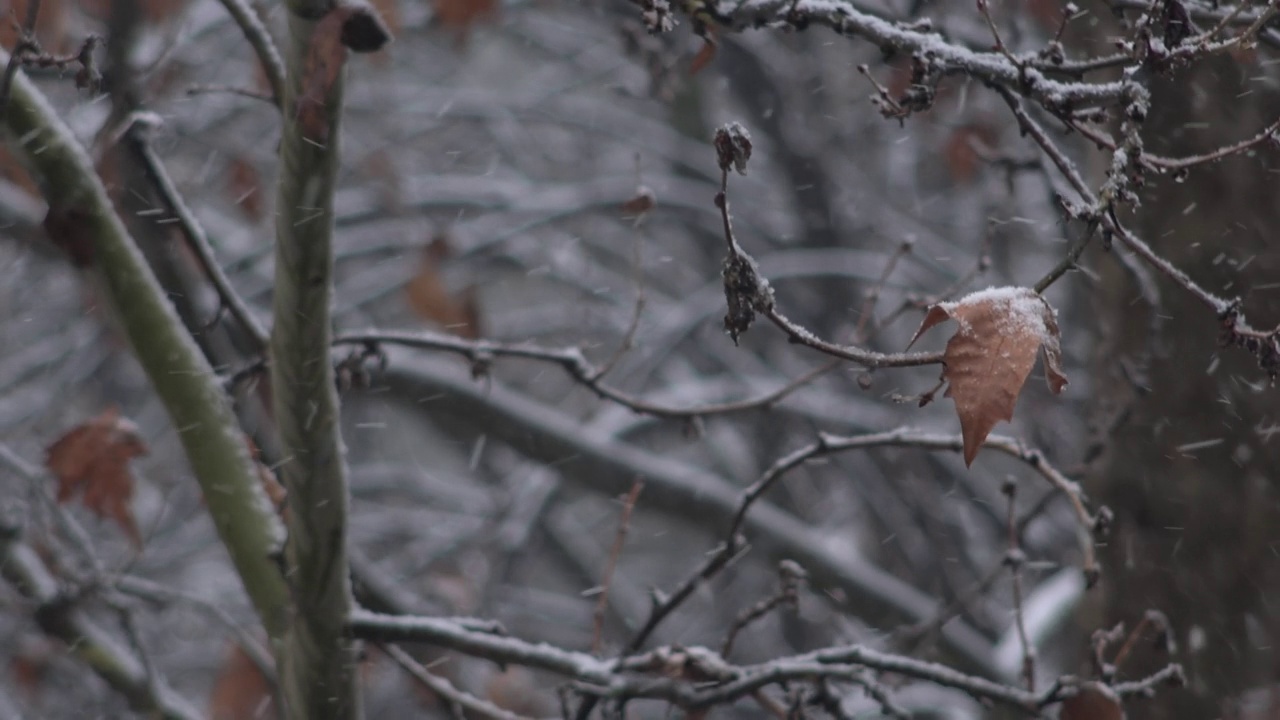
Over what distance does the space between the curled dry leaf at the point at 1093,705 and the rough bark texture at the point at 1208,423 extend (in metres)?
1.15

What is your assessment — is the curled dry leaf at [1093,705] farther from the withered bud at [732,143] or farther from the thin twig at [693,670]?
the withered bud at [732,143]

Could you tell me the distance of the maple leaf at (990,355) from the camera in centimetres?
115

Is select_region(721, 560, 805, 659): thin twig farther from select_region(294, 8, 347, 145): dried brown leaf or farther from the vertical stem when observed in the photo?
select_region(294, 8, 347, 145): dried brown leaf

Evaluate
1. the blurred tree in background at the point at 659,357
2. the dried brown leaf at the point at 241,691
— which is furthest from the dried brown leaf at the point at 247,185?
the dried brown leaf at the point at 241,691

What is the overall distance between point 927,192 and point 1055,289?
123 cm

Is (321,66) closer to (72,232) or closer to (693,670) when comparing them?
(72,232)

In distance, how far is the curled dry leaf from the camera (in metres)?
1.63

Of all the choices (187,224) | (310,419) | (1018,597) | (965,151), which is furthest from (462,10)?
(1018,597)

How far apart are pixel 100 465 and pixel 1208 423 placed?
104 inches

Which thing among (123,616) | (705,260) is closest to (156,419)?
(705,260)

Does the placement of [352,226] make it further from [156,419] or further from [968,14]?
[968,14]

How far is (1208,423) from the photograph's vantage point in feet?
8.91

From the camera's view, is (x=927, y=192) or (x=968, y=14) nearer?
(x=968, y=14)

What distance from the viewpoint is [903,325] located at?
7637 millimetres
